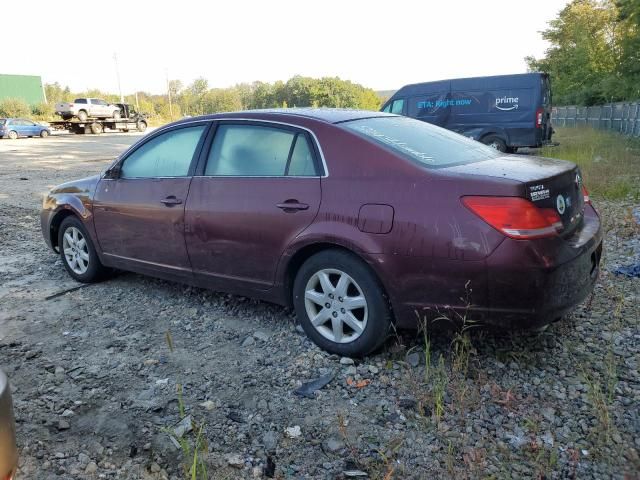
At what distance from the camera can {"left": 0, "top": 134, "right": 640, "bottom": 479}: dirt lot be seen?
2.42 metres

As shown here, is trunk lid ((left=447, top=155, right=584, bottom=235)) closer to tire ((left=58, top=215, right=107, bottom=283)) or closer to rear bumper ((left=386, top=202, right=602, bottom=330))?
rear bumper ((left=386, top=202, right=602, bottom=330))

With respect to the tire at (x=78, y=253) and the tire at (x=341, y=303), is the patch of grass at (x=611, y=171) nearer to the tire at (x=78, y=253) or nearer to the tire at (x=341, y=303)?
the tire at (x=341, y=303)

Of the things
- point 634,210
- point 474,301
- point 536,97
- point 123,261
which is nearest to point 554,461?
point 474,301

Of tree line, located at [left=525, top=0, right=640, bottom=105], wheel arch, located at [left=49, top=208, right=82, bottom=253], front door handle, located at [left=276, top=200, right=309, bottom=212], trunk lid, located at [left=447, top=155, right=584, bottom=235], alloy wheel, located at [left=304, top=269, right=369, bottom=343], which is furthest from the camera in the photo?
tree line, located at [left=525, top=0, right=640, bottom=105]

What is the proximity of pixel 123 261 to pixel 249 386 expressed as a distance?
6.97 feet

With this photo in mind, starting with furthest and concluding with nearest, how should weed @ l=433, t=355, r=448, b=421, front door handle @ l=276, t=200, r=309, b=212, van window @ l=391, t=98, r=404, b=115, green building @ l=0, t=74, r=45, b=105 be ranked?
green building @ l=0, t=74, r=45, b=105 → van window @ l=391, t=98, r=404, b=115 → front door handle @ l=276, t=200, r=309, b=212 → weed @ l=433, t=355, r=448, b=421

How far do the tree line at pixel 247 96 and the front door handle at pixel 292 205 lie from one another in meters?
72.1

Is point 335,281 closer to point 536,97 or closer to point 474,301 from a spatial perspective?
point 474,301

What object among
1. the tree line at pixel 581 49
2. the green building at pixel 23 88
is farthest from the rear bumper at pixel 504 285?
the green building at pixel 23 88

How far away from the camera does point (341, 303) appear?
329 cm

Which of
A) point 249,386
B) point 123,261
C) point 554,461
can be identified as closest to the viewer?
point 554,461

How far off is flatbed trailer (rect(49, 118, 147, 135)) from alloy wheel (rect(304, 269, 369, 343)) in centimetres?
3816

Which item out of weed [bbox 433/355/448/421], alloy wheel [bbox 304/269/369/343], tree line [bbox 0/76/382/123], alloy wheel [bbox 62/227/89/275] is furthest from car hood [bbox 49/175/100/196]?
tree line [bbox 0/76/382/123]

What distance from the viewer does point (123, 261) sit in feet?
15.2
